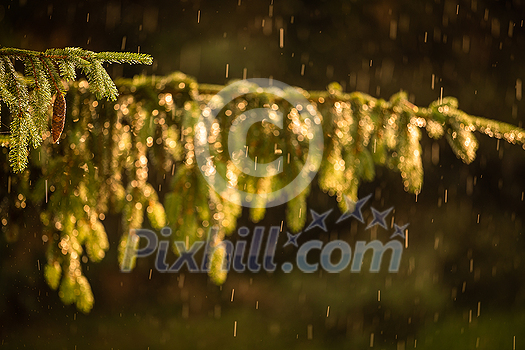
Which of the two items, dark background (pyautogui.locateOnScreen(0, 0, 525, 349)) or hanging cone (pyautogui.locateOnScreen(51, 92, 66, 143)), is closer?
hanging cone (pyautogui.locateOnScreen(51, 92, 66, 143))

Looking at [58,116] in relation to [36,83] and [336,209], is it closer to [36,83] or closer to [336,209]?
[36,83]

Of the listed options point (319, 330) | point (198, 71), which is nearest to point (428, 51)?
point (198, 71)

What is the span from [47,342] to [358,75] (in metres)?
5.93

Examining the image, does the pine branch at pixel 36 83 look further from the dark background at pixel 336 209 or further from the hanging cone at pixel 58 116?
the dark background at pixel 336 209

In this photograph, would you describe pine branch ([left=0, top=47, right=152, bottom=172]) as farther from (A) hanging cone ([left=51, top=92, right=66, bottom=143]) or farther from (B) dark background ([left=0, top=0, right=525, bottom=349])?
(B) dark background ([left=0, top=0, right=525, bottom=349])

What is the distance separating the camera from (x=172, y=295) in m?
5.75

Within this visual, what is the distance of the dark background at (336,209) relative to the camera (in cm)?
507

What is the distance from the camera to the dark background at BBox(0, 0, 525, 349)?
507 cm

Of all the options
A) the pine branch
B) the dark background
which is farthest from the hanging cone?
the dark background

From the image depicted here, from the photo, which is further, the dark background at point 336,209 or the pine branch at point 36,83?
the dark background at point 336,209

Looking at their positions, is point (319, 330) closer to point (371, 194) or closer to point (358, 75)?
point (371, 194)

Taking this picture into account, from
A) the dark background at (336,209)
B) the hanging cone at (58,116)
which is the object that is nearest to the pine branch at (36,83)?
the hanging cone at (58,116)

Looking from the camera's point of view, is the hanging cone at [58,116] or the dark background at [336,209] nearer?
the hanging cone at [58,116]

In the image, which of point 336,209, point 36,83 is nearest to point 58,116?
point 36,83
